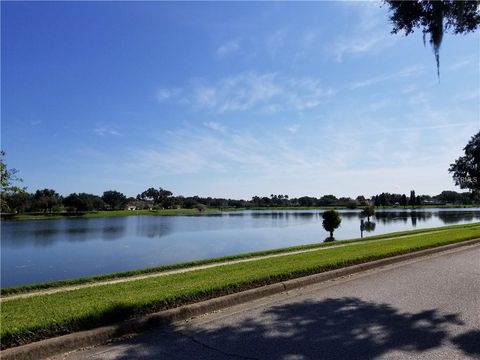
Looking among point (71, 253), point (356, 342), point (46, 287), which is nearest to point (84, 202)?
point (71, 253)

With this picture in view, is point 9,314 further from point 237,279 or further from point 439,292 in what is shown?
point 439,292

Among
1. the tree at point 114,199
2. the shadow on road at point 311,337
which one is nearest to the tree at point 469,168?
the shadow on road at point 311,337

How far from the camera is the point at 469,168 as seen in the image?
40062 mm

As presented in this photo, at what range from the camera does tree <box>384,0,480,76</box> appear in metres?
8.17

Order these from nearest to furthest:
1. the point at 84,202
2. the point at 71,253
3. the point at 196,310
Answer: the point at 196,310 < the point at 71,253 < the point at 84,202

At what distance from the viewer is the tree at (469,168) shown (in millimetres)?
38116

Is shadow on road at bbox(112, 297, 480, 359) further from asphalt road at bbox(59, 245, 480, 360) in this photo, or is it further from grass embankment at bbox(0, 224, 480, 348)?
grass embankment at bbox(0, 224, 480, 348)

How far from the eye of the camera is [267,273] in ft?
29.2

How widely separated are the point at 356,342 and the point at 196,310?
100 inches

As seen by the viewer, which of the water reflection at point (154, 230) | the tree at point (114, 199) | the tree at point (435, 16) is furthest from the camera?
the tree at point (114, 199)

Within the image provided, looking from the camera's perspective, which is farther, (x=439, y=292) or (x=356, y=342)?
(x=439, y=292)

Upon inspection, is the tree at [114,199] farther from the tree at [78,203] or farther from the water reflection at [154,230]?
the water reflection at [154,230]

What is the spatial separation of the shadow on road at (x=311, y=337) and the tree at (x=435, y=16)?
5552mm

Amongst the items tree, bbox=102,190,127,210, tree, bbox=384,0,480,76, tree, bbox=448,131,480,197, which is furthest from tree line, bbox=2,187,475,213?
tree, bbox=384,0,480,76
